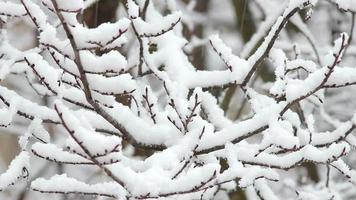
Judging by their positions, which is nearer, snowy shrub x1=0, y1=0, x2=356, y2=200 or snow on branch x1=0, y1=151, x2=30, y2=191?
snowy shrub x1=0, y1=0, x2=356, y2=200

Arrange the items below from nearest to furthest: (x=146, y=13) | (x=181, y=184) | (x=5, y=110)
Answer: (x=181, y=184) → (x=5, y=110) → (x=146, y=13)

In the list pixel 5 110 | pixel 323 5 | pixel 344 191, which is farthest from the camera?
pixel 323 5

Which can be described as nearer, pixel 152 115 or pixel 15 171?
pixel 15 171

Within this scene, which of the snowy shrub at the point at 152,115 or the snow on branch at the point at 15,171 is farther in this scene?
the snow on branch at the point at 15,171

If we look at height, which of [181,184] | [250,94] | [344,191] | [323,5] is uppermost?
[323,5]

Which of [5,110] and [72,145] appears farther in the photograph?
[5,110]

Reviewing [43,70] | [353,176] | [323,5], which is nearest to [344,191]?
[323,5]

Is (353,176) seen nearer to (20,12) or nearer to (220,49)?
(220,49)

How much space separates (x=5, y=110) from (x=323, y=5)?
12.9ft

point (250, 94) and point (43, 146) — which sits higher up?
point (250, 94)

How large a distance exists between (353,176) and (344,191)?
259cm

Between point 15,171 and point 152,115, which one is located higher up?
point 152,115

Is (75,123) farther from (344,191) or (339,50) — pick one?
(344,191)

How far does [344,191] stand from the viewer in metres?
4.77
